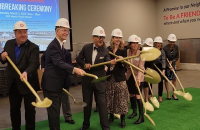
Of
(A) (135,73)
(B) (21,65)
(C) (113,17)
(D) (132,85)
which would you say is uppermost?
(C) (113,17)

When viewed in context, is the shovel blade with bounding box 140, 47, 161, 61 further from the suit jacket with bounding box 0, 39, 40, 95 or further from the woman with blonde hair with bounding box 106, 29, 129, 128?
the suit jacket with bounding box 0, 39, 40, 95

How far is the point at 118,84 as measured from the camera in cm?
358

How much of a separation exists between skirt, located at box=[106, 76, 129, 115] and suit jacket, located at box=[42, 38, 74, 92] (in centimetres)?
104

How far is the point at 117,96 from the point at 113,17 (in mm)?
7147

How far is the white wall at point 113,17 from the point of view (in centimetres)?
903

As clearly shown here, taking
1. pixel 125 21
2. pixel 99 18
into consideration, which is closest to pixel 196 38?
pixel 125 21

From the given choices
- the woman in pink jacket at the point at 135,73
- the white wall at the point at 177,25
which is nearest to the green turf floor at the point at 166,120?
the woman in pink jacket at the point at 135,73

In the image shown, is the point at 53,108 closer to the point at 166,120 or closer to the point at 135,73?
the point at 135,73

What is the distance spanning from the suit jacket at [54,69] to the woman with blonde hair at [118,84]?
1026 millimetres

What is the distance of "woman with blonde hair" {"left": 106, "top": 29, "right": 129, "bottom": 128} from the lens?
356 centimetres

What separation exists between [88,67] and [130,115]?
5.08 ft

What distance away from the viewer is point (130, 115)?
164 inches

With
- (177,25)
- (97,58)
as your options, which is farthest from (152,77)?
(177,25)

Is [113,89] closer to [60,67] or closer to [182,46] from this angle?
[60,67]
